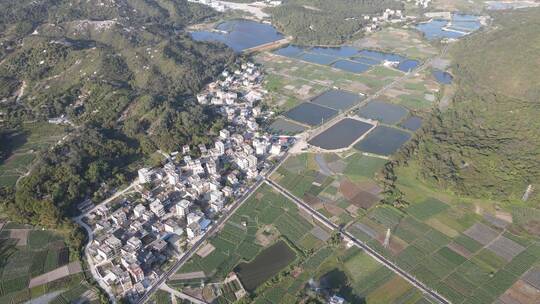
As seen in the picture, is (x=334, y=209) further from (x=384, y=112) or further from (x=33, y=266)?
(x=33, y=266)

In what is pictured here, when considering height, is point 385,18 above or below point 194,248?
above

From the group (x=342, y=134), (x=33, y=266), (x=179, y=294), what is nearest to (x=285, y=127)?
(x=342, y=134)

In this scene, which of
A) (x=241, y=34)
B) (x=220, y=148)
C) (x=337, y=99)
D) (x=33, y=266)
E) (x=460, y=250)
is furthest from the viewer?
(x=241, y=34)

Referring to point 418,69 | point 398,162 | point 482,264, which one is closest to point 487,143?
point 398,162

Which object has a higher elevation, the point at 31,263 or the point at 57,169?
the point at 57,169

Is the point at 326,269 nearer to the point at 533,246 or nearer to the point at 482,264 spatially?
the point at 482,264

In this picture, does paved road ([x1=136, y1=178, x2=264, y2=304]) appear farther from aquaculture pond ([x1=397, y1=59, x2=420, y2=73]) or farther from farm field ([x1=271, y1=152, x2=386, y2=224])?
aquaculture pond ([x1=397, y1=59, x2=420, y2=73])
